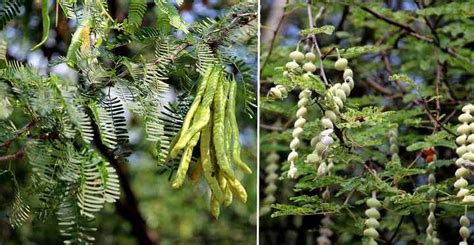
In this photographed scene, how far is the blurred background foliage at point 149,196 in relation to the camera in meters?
1.58

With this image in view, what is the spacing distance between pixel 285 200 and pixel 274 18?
35cm

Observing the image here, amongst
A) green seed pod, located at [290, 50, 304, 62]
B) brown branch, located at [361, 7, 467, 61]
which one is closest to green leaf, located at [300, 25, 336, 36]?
green seed pod, located at [290, 50, 304, 62]

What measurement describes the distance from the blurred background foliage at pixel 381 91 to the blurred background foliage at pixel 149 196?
→ 3.4 inches

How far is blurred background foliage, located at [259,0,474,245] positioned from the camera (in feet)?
4.56

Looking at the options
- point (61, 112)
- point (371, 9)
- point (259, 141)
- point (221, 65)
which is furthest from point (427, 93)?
point (61, 112)

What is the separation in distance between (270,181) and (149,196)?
63cm

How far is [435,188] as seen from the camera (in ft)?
3.77

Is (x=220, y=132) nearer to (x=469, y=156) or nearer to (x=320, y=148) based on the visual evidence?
(x=320, y=148)

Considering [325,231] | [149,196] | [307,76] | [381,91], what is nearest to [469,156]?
[307,76]

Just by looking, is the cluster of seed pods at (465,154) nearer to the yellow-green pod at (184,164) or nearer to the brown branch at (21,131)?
the yellow-green pod at (184,164)

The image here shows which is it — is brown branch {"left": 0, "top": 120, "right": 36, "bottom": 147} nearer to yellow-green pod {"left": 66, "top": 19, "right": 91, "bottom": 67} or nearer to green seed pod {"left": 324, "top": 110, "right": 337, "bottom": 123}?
yellow-green pod {"left": 66, "top": 19, "right": 91, "bottom": 67}

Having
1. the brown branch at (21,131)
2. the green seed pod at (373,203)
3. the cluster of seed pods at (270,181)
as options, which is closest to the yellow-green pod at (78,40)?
the brown branch at (21,131)

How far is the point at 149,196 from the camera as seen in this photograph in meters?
2.07

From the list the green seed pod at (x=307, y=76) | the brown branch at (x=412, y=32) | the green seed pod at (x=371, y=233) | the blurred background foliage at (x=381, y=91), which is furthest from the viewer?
the brown branch at (x=412, y=32)
